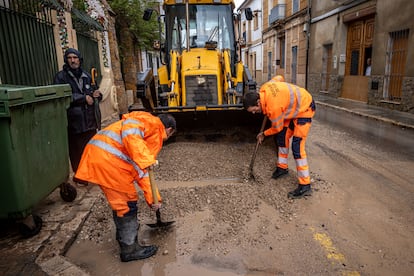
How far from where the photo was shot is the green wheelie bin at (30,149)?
7.88 feet

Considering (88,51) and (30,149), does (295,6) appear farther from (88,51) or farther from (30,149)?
(30,149)

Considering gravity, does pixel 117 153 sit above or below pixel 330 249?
above

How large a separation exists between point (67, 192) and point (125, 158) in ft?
5.28

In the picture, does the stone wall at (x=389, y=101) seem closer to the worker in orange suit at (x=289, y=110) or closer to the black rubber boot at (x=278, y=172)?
the black rubber boot at (x=278, y=172)

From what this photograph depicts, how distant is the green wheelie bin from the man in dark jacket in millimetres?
472

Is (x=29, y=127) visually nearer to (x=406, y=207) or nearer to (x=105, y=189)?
(x=105, y=189)

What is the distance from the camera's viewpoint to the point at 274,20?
69.3 ft

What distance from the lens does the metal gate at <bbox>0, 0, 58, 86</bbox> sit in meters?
4.74

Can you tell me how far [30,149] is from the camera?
8.79 ft

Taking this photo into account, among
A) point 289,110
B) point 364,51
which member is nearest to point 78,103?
point 289,110

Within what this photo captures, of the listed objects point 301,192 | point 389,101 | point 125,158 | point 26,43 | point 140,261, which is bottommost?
point 140,261

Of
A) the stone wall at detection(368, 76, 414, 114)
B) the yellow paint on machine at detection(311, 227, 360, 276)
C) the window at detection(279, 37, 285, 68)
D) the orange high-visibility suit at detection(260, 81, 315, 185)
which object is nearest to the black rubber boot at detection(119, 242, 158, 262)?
the yellow paint on machine at detection(311, 227, 360, 276)

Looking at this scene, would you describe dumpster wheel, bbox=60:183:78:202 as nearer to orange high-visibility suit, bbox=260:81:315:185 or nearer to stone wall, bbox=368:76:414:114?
orange high-visibility suit, bbox=260:81:315:185

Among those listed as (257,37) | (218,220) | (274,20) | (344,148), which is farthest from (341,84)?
(257,37)
